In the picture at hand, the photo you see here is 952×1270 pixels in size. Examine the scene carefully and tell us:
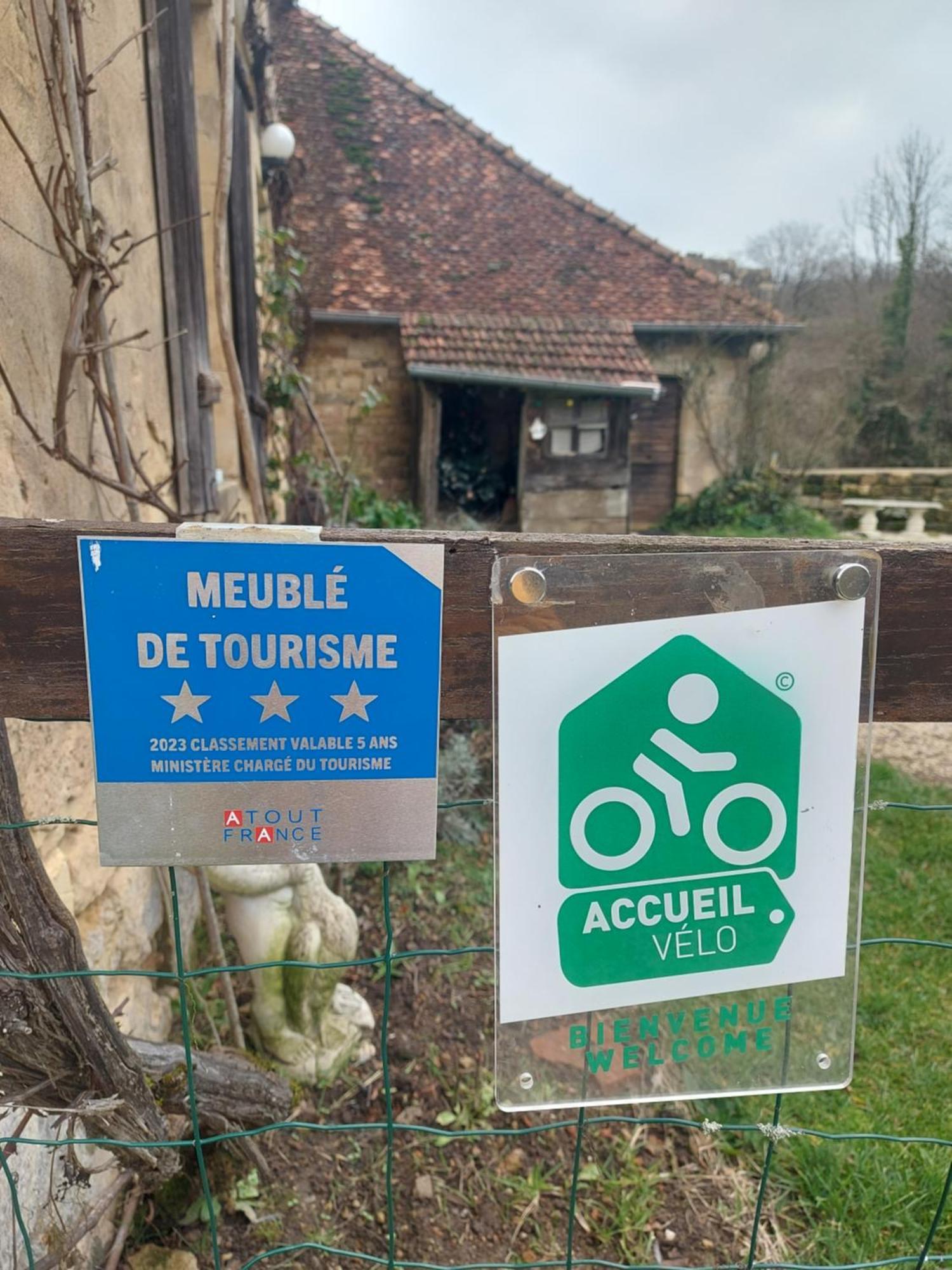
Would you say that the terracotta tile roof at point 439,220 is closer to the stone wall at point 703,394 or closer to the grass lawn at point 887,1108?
the stone wall at point 703,394

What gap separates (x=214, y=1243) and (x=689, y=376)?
41.1ft

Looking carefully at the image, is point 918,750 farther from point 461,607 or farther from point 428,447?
point 428,447

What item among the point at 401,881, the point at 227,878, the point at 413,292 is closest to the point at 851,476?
the point at 413,292

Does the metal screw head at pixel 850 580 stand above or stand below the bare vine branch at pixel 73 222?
below

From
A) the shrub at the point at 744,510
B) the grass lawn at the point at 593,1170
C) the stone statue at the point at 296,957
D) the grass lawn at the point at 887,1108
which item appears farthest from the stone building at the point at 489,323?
the grass lawn at the point at 593,1170

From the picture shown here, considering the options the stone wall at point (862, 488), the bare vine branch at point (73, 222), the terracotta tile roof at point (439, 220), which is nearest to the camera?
the bare vine branch at point (73, 222)

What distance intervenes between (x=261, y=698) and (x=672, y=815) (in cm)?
50

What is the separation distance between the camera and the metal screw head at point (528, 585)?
3.06 feet

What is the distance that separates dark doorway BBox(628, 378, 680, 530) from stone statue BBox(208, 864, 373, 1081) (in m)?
10.4

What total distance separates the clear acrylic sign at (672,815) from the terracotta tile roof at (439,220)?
1044cm

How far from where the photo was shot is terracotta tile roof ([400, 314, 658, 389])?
10102 millimetres

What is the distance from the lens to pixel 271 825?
96cm

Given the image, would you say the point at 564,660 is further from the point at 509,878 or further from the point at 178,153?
the point at 178,153

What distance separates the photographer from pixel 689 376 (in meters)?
12.2
